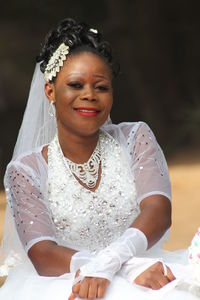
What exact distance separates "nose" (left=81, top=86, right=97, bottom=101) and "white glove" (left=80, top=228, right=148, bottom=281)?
561 millimetres

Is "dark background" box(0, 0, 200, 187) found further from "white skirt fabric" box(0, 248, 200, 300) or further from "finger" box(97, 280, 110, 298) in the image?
"finger" box(97, 280, 110, 298)

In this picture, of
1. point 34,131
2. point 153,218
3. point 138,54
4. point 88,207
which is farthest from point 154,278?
point 138,54

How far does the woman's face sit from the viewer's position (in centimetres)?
288

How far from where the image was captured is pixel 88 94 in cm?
286

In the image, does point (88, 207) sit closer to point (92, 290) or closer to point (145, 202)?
point (145, 202)

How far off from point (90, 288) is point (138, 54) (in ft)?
26.3

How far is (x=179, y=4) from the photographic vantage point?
10344 millimetres

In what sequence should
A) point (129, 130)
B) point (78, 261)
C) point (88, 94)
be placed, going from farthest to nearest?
point (129, 130)
point (88, 94)
point (78, 261)

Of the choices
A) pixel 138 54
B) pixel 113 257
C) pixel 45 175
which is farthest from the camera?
pixel 138 54

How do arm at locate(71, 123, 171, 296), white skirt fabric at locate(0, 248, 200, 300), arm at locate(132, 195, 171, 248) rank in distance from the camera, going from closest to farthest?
white skirt fabric at locate(0, 248, 200, 300)
arm at locate(71, 123, 171, 296)
arm at locate(132, 195, 171, 248)

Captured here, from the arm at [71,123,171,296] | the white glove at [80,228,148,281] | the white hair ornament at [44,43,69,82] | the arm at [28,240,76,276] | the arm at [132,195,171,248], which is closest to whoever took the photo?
the white glove at [80,228,148,281]

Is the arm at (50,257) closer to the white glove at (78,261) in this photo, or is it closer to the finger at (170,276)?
the white glove at (78,261)

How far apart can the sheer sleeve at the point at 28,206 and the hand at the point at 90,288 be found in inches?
17.7

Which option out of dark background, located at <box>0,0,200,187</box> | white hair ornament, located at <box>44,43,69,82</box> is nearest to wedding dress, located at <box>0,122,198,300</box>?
white hair ornament, located at <box>44,43,69,82</box>
